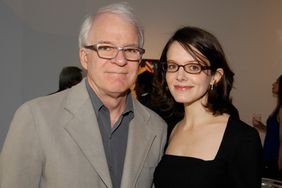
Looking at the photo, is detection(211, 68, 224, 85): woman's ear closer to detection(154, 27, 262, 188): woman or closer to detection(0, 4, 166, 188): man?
detection(154, 27, 262, 188): woman

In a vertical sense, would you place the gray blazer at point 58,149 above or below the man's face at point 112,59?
below

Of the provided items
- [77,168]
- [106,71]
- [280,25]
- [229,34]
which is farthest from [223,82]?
[280,25]

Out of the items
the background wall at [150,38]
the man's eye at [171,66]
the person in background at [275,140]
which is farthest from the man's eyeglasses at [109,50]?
the person in background at [275,140]

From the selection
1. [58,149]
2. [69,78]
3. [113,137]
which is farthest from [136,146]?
[69,78]

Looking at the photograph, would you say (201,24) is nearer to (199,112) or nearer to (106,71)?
(199,112)

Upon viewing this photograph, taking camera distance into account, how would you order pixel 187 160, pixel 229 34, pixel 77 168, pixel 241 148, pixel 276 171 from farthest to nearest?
pixel 229 34 → pixel 276 171 → pixel 187 160 → pixel 241 148 → pixel 77 168

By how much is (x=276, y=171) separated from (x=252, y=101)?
168 cm

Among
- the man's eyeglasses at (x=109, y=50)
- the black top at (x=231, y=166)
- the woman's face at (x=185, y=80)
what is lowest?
the black top at (x=231, y=166)

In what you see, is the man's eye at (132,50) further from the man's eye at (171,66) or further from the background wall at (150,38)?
the background wall at (150,38)

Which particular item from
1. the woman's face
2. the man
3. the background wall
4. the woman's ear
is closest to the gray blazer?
the man

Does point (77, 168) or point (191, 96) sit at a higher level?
point (191, 96)

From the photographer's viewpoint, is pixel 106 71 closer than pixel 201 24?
Yes

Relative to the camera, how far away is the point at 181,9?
4.82 metres

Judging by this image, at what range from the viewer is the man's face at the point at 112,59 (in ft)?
4.87
